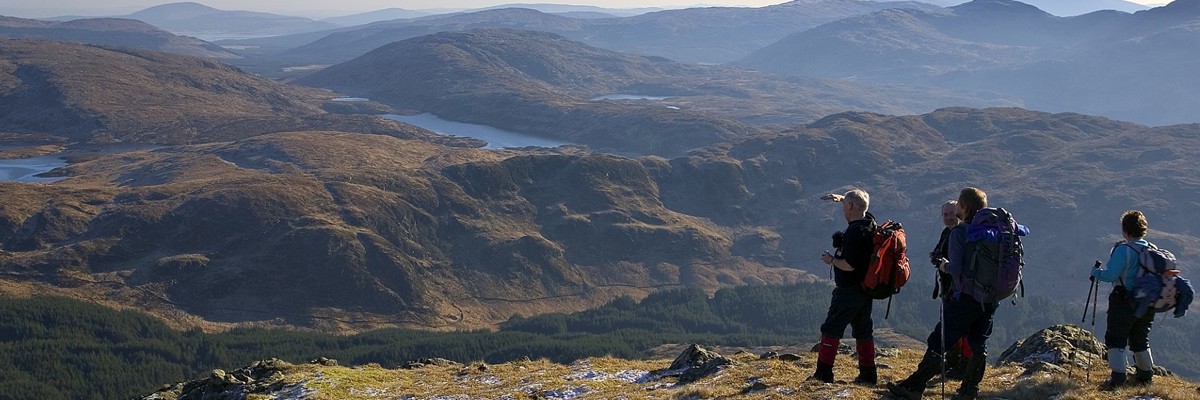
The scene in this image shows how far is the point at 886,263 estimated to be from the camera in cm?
1593

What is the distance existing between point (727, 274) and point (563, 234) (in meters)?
32.1

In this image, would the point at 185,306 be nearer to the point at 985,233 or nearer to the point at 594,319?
the point at 594,319

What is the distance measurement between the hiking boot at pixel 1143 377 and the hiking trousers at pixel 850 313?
489 centimetres

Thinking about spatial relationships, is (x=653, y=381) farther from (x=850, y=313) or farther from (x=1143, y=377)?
(x=1143, y=377)

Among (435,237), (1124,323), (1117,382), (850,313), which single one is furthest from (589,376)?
(435,237)

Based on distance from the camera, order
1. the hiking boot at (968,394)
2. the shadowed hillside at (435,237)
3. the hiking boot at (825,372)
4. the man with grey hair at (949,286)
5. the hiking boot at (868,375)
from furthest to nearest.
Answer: the shadowed hillside at (435,237)
the hiking boot at (825,372)
the hiking boot at (868,375)
the man with grey hair at (949,286)
the hiking boot at (968,394)

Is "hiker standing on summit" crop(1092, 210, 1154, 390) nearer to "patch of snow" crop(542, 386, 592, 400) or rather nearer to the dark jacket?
the dark jacket

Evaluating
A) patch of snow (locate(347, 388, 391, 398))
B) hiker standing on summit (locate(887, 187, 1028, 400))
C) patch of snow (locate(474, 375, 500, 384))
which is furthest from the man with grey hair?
patch of snow (locate(347, 388, 391, 398))

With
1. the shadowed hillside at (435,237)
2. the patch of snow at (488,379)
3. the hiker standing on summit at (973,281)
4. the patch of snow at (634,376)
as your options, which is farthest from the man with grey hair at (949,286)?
the shadowed hillside at (435,237)

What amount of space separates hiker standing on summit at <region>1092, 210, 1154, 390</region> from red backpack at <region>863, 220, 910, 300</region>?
3491mm

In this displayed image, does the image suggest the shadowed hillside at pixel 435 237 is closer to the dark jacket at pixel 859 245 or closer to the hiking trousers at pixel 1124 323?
the dark jacket at pixel 859 245

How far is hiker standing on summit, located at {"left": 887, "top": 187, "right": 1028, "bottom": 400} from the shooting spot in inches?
600

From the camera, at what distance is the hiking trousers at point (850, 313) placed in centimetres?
1656

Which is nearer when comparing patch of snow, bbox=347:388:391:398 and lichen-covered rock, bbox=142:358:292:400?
patch of snow, bbox=347:388:391:398
